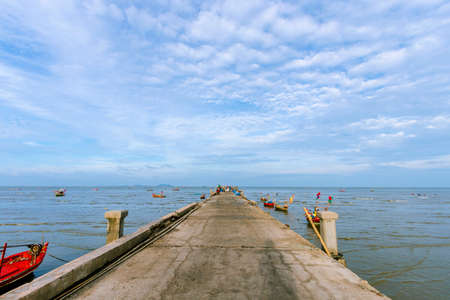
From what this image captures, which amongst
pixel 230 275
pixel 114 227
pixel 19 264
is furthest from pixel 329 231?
pixel 19 264

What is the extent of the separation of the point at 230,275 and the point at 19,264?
10230 millimetres

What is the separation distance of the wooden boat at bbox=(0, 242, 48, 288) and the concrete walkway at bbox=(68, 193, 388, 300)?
19.9 feet

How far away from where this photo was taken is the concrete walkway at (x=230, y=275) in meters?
4.32

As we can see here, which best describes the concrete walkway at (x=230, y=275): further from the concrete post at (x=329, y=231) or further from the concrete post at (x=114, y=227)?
the concrete post at (x=114, y=227)

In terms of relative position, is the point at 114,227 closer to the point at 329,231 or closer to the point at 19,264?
the point at 19,264

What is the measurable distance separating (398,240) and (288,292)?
1777 cm

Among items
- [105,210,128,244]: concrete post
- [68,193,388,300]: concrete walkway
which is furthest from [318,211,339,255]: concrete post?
[105,210,128,244]: concrete post

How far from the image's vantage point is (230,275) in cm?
521

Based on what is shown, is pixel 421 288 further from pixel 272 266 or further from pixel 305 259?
pixel 272 266

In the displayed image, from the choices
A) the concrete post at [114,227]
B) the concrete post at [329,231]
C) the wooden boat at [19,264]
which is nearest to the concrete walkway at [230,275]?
the concrete post at [329,231]

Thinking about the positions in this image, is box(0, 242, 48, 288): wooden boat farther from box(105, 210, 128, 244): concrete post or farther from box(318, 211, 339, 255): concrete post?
box(318, 211, 339, 255): concrete post

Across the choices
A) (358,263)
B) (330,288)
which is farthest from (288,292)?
(358,263)

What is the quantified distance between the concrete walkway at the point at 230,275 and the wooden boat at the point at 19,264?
19.9 feet

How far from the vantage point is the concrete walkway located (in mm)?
4316
